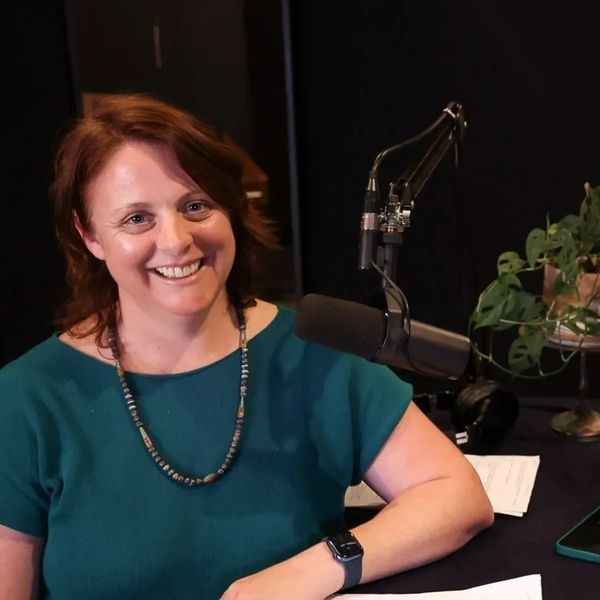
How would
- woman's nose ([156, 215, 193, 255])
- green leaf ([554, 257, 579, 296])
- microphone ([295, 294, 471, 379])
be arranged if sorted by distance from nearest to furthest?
microphone ([295, 294, 471, 379]) → woman's nose ([156, 215, 193, 255]) → green leaf ([554, 257, 579, 296])

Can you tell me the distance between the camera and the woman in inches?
44.9

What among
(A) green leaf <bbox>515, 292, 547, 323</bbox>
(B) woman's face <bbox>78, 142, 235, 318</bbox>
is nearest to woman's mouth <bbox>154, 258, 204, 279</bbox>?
(B) woman's face <bbox>78, 142, 235, 318</bbox>

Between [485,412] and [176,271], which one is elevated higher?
[176,271]

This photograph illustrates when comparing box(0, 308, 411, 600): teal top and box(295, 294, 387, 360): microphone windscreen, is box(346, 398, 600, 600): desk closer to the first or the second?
box(0, 308, 411, 600): teal top

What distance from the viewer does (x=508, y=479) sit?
139 cm

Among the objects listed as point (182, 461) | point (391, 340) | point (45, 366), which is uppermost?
point (391, 340)

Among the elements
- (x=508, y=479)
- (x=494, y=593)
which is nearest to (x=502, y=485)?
(x=508, y=479)

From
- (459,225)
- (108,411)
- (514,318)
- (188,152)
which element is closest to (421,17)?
(459,225)

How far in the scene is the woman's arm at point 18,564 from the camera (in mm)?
1130

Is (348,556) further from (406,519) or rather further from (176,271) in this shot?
(176,271)

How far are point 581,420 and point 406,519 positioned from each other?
56 cm

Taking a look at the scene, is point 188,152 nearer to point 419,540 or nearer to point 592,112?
point 419,540

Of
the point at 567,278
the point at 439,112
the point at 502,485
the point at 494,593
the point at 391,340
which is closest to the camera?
the point at 391,340

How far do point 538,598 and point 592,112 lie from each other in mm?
1416
